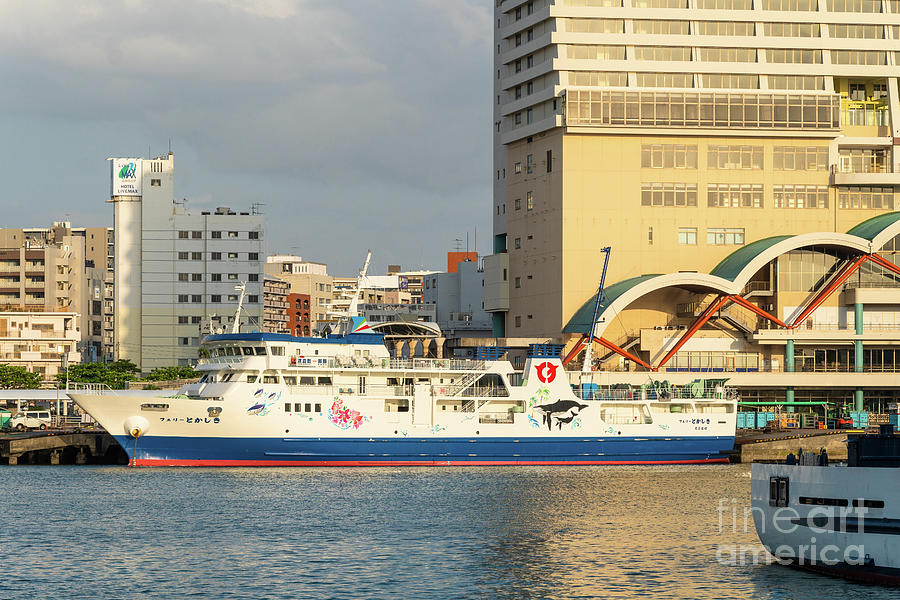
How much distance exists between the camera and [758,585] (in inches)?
1233

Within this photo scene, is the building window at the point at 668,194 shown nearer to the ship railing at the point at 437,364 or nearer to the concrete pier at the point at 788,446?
the concrete pier at the point at 788,446

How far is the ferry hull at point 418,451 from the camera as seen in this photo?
202 ft

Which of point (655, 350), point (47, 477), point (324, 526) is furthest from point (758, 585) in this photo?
point (655, 350)

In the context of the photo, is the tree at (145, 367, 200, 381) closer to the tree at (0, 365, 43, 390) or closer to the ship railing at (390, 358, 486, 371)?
the tree at (0, 365, 43, 390)

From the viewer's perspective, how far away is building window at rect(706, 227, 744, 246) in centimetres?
9494

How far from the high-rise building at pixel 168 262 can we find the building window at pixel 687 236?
51915mm

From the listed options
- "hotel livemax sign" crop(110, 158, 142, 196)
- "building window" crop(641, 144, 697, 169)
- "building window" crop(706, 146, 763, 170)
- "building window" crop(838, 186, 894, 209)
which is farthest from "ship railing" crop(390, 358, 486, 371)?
"hotel livemax sign" crop(110, 158, 142, 196)

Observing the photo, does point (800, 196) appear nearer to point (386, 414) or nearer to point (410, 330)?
point (410, 330)

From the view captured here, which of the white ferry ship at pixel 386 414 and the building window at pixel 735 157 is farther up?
the building window at pixel 735 157

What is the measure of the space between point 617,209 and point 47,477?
1924 inches

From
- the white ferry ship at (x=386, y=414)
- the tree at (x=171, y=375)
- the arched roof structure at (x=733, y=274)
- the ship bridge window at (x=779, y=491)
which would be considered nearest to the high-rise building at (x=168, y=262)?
the tree at (x=171, y=375)

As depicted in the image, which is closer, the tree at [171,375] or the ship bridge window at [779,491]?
the ship bridge window at [779,491]

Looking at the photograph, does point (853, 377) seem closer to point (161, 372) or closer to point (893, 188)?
point (893, 188)

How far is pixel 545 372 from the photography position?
65.9 meters
